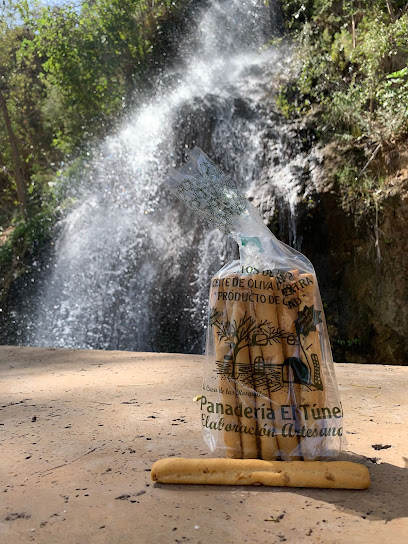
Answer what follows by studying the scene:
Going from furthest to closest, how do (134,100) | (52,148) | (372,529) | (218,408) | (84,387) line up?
(52,148), (134,100), (84,387), (218,408), (372,529)

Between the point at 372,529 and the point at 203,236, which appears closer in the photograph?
the point at 372,529

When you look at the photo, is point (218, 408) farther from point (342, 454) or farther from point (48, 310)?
point (48, 310)

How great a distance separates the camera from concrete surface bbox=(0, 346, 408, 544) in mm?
1284

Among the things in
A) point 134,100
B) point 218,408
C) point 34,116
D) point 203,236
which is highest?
point 34,116

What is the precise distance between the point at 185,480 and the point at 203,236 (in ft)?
19.5

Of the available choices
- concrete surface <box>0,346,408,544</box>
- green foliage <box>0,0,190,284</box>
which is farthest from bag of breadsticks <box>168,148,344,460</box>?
green foliage <box>0,0,190,284</box>

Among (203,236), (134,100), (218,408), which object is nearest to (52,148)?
(134,100)

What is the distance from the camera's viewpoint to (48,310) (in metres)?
8.68

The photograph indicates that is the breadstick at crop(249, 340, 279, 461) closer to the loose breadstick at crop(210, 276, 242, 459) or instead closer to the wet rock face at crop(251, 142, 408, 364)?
the loose breadstick at crop(210, 276, 242, 459)

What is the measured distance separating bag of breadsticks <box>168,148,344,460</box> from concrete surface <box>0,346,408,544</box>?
163mm

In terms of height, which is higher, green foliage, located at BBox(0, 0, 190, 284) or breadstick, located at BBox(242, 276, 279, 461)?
green foliage, located at BBox(0, 0, 190, 284)

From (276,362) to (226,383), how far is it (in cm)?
17

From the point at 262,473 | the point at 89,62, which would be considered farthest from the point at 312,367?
the point at 89,62

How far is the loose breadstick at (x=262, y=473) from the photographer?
4.97ft
